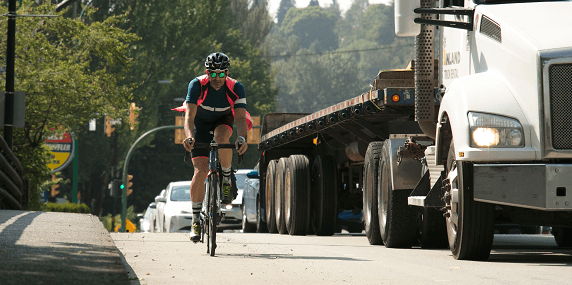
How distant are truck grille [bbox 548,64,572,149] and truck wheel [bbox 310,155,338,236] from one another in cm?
740

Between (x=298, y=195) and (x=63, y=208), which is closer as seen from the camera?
(x=298, y=195)

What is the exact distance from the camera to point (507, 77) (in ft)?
26.7

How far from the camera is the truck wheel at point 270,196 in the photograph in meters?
17.5

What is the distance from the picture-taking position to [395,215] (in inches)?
423

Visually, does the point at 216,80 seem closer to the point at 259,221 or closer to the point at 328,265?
the point at 328,265

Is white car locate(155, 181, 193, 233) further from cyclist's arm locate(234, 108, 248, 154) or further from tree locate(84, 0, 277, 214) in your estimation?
tree locate(84, 0, 277, 214)

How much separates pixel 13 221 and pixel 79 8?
3463cm

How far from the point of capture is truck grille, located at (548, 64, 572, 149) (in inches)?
305

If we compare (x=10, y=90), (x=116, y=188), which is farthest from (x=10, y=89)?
(x=116, y=188)

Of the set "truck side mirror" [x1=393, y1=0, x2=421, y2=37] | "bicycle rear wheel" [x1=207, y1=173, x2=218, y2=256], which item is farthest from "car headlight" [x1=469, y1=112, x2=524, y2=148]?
"bicycle rear wheel" [x1=207, y1=173, x2=218, y2=256]

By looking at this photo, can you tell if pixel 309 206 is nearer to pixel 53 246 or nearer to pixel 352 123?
pixel 352 123

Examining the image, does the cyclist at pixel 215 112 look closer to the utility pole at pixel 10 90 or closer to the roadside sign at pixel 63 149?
the utility pole at pixel 10 90

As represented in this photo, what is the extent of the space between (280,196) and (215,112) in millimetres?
7235

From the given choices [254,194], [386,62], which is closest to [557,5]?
[254,194]
